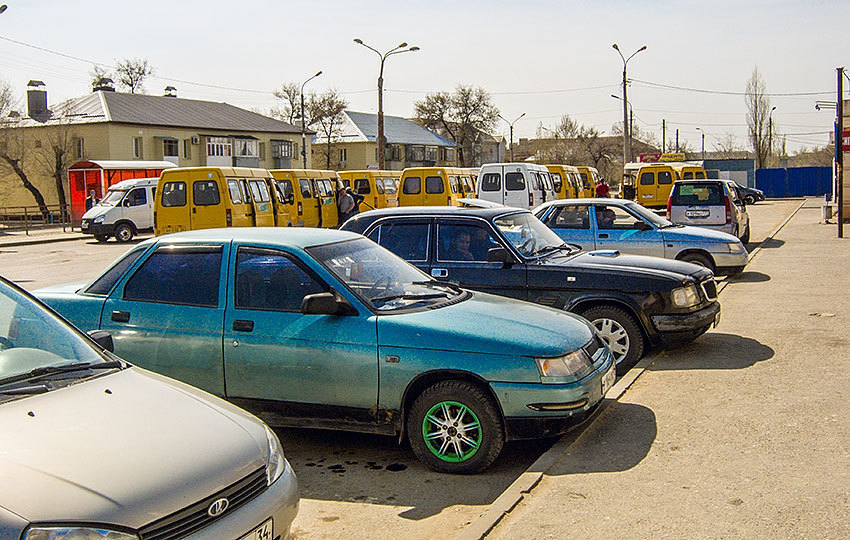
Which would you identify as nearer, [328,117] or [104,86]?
[104,86]

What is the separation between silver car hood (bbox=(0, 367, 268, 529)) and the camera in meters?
2.93

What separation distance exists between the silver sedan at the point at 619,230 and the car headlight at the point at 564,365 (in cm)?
745

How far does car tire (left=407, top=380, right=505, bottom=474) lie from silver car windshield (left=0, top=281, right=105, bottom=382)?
7.03 ft

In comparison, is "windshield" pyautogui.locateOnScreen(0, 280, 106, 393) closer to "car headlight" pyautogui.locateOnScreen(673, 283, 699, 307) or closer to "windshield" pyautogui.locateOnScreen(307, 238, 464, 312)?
"windshield" pyautogui.locateOnScreen(307, 238, 464, 312)

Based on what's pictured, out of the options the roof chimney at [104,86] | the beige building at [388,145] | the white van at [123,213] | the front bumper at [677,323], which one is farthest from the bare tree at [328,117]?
the front bumper at [677,323]

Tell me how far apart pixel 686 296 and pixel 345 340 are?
410cm

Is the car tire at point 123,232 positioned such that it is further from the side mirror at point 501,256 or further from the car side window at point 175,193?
the side mirror at point 501,256

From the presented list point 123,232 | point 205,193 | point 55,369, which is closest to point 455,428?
point 55,369

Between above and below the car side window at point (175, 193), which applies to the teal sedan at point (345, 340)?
below

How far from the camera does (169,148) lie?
55.8 meters

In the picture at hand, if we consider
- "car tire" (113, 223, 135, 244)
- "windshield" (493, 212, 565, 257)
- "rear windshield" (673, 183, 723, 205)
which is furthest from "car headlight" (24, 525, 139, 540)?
"car tire" (113, 223, 135, 244)

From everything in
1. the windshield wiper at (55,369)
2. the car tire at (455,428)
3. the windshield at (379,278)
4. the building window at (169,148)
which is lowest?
the car tire at (455,428)

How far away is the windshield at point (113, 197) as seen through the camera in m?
30.4

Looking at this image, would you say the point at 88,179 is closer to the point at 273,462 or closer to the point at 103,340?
the point at 103,340
